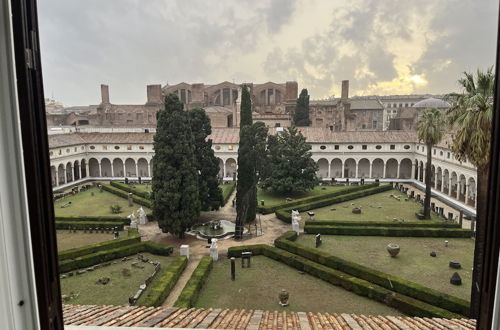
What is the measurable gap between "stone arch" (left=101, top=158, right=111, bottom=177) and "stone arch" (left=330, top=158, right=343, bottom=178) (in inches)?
1024

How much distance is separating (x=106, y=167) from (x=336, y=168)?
88.5 feet

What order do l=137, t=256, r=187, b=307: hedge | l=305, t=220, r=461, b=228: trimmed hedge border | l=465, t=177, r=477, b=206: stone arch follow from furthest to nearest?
l=465, t=177, r=477, b=206: stone arch → l=305, t=220, r=461, b=228: trimmed hedge border → l=137, t=256, r=187, b=307: hedge

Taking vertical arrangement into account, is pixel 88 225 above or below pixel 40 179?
below

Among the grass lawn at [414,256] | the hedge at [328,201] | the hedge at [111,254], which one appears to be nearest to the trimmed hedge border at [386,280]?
the grass lawn at [414,256]

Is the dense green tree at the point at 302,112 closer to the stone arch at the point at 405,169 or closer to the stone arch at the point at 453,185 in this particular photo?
the stone arch at the point at 405,169

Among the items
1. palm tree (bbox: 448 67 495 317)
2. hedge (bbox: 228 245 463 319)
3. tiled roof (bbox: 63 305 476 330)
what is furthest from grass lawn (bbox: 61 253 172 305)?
palm tree (bbox: 448 67 495 317)

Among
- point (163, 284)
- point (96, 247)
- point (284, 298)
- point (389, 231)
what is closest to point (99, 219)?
point (96, 247)

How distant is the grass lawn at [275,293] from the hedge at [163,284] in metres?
1.24

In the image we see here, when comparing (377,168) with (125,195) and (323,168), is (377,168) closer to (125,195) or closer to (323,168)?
(323,168)

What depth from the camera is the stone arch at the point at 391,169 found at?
131ft

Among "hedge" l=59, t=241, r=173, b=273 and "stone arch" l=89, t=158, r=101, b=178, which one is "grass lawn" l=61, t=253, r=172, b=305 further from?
"stone arch" l=89, t=158, r=101, b=178

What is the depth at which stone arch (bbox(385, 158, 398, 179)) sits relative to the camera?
39.9 metres

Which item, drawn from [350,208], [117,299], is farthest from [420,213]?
[117,299]

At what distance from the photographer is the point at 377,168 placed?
40.4 m
